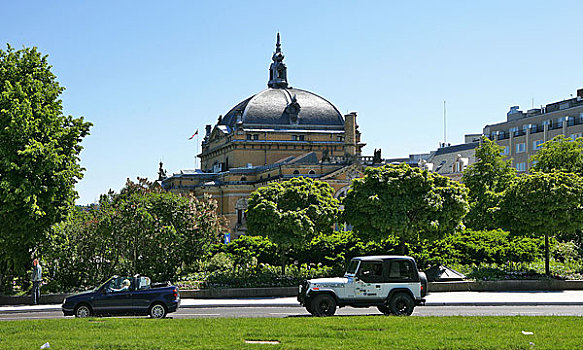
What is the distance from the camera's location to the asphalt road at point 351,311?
2459 cm

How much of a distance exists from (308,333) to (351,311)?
8793 millimetres

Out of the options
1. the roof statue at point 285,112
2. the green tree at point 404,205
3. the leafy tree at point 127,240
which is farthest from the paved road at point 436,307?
the roof statue at point 285,112

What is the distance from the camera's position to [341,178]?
82.2 meters

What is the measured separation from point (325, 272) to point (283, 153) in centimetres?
5964

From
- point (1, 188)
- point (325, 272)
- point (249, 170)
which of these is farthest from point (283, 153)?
point (1, 188)

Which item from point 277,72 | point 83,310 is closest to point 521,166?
point 277,72

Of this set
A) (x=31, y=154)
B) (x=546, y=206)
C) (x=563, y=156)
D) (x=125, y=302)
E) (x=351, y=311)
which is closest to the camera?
(x=125, y=302)

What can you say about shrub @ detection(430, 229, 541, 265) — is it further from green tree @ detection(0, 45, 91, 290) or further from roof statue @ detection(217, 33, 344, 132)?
roof statue @ detection(217, 33, 344, 132)

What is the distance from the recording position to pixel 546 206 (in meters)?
36.0

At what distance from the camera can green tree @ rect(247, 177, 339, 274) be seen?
36.3 meters

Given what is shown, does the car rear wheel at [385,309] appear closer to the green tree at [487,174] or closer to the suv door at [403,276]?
the suv door at [403,276]

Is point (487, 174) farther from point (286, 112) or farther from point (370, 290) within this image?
point (286, 112)

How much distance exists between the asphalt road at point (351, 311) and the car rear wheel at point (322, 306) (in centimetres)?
91

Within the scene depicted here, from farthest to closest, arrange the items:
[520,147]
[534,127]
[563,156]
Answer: [520,147]
[534,127]
[563,156]
